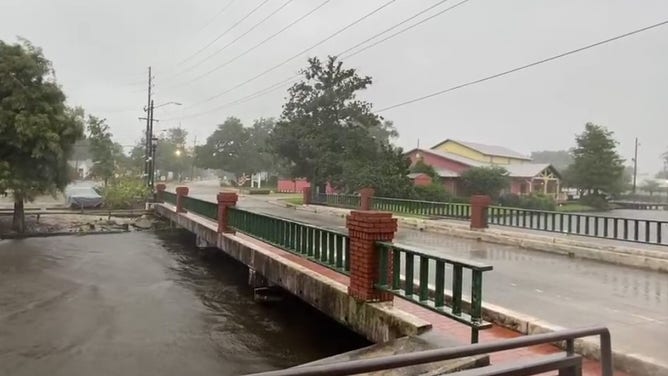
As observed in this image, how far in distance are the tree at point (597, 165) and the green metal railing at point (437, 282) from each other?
38605 mm

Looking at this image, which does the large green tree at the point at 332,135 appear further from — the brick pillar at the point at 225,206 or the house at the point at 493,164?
the brick pillar at the point at 225,206

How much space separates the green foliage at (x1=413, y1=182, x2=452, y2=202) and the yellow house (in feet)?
61.1

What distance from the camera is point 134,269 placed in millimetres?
16109

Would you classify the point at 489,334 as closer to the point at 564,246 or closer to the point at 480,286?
the point at 480,286

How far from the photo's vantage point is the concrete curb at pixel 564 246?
440 inches

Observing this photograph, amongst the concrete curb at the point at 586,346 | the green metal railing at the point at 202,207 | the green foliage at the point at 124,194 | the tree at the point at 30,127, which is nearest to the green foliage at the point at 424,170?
the green foliage at the point at 124,194

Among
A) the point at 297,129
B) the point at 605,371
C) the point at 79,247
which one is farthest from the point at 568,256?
the point at 297,129

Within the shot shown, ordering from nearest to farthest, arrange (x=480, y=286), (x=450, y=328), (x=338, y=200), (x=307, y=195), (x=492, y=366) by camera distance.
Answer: (x=492, y=366) < (x=480, y=286) < (x=450, y=328) < (x=338, y=200) < (x=307, y=195)

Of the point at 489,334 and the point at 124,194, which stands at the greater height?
the point at 124,194

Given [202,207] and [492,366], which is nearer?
[492,366]

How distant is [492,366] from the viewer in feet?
9.43

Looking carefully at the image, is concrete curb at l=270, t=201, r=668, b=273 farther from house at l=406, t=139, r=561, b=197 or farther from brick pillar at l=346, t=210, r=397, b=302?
house at l=406, t=139, r=561, b=197

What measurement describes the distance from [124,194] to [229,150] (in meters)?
35.7

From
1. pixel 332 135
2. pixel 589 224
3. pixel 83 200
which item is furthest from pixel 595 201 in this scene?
pixel 83 200
